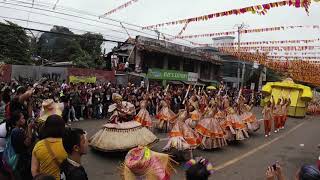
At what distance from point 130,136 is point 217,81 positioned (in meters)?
35.7

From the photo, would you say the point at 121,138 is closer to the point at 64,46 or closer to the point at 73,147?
the point at 73,147

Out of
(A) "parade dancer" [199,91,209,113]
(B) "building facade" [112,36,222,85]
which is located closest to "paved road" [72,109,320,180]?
(A) "parade dancer" [199,91,209,113]

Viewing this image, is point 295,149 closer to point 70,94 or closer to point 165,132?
point 165,132

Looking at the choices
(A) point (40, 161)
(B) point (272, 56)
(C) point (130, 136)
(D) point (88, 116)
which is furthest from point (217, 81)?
(A) point (40, 161)

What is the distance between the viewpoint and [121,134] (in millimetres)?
9914

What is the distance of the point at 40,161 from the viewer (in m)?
4.13

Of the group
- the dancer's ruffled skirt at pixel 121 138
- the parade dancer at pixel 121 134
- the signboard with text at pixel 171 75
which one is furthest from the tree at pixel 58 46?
the dancer's ruffled skirt at pixel 121 138

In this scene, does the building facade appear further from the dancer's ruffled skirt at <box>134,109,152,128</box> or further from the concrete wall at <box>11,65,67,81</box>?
the dancer's ruffled skirt at <box>134,109,152,128</box>

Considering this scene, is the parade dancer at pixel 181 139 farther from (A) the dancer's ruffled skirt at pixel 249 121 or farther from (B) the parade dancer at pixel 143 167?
(A) the dancer's ruffled skirt at pixel 249 121

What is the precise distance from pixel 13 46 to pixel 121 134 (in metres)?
28.2

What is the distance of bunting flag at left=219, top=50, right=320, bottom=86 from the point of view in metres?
32.9

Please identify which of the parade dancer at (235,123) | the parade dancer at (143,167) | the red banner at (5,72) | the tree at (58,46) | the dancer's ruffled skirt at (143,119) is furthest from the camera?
the tree at (58,46)

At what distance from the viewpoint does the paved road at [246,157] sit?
9.22m

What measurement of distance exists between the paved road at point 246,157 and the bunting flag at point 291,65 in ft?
53.1
